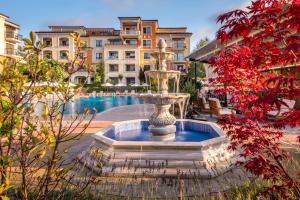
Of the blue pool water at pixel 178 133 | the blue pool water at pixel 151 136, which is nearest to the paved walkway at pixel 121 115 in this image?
the blue pool water at pixel 178 133

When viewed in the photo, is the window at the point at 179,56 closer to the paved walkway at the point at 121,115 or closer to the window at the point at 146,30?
the window at the point at 146,30

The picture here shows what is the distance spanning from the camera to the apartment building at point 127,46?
151 ft

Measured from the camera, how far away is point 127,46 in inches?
1809

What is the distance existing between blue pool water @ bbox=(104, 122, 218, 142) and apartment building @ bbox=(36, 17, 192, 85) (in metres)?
36.5

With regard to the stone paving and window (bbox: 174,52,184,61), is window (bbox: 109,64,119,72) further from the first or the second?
the stone paving

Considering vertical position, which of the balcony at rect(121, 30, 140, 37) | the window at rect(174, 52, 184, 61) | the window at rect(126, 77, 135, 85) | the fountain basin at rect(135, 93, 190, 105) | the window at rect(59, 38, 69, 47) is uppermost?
the balcony at rect(121, 30, 140, 37)

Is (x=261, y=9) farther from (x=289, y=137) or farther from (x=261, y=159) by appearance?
(x=289, y=137)

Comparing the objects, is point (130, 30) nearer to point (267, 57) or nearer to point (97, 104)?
point (97, 104)

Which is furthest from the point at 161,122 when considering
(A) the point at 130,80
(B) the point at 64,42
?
(B) the point at 64,42

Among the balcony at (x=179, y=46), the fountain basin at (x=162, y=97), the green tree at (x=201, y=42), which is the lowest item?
the fountain basin at (x=162, y=97)

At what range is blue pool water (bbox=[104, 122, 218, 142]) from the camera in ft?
27.0

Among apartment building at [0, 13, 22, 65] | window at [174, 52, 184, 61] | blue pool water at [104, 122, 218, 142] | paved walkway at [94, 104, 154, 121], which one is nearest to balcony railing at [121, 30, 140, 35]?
window at [174, 52, 184, 61]

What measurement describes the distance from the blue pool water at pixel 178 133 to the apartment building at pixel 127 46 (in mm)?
36460

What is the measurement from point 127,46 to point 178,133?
38.7 m
